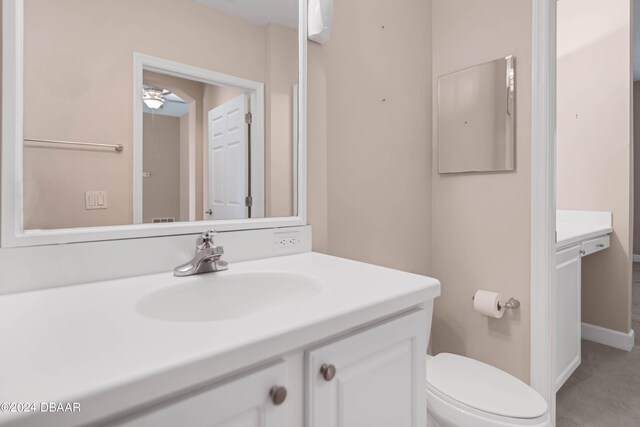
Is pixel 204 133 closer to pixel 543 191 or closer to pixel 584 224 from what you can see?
pixel 543 191

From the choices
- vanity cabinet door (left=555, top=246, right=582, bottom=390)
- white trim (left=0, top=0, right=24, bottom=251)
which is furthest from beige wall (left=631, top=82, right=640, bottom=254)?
white trim (left=0, top=0, right=24, bottom=251)

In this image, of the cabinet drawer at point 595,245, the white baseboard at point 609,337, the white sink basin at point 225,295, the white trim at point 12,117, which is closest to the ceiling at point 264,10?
the white trim at point 12,117

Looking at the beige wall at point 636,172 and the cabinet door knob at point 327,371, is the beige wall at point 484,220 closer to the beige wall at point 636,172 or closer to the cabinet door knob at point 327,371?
the cabinet door knob at point 327,371

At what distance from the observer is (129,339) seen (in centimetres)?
53

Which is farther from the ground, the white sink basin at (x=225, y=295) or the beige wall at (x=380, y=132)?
the beige wall at (x=380, y=132)

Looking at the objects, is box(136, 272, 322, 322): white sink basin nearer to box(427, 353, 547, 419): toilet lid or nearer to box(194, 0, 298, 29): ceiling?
box(427, 353, 547, 419): toilet lid

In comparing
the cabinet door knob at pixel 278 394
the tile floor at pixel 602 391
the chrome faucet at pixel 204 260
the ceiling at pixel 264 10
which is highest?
the ceiling at pixel 264 10

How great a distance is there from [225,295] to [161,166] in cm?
44

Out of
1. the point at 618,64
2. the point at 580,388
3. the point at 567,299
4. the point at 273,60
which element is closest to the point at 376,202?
the point at 273,60

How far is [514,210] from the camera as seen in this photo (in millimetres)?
1556

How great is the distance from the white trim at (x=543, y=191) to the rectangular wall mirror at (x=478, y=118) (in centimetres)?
10

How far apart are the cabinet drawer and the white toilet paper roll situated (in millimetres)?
828

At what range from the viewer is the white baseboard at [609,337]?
2.36 metres

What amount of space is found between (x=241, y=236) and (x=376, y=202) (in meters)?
0.71
